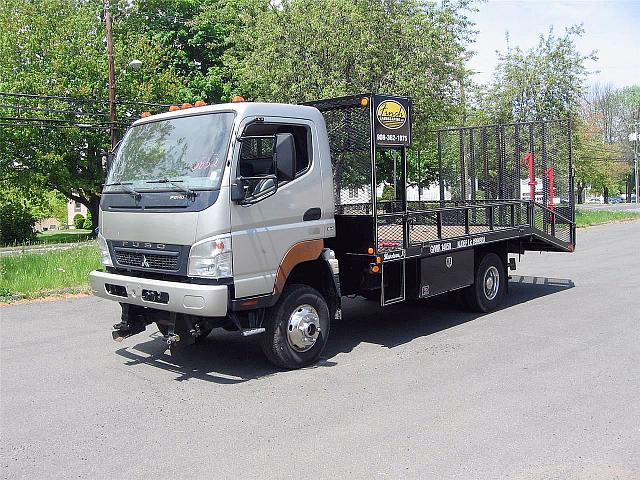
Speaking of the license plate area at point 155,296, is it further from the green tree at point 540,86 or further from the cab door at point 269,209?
the green tree at point 540,86

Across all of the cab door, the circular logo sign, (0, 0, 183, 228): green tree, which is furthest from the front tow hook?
(0, 0, 183, 228): green tree

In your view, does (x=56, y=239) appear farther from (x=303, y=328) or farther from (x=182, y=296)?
(x=182, y=296)

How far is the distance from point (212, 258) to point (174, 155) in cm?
126

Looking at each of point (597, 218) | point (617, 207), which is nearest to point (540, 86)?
point (597, 218)

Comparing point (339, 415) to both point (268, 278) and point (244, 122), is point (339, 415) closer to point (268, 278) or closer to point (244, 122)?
point (268, 278)

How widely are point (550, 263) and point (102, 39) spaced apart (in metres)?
27.4

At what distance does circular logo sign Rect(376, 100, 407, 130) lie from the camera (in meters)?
7.42

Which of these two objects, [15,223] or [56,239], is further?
[15,223]

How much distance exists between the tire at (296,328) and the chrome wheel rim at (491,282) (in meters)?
3.71

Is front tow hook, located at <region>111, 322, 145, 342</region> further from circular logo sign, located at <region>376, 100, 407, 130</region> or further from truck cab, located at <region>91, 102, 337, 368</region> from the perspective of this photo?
circular logo sign, located at <region>376, 100, 407, 130</region>

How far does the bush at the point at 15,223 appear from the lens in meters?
35.5

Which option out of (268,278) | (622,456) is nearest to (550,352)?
(622,456)

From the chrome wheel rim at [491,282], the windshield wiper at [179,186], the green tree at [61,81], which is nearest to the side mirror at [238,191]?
the windshield wiper at [179,186]

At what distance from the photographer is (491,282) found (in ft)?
32.8
